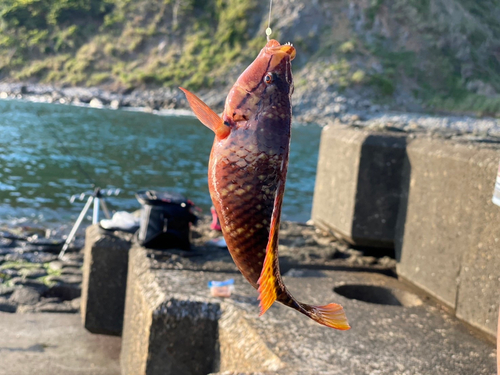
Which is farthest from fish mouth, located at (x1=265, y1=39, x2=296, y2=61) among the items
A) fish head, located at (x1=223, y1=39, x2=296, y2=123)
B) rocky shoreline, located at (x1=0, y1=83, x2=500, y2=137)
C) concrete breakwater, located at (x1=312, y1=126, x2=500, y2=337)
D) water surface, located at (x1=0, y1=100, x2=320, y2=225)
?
rocky shoreline, located at (x1=0, y1=83, x2=500, y2=137)

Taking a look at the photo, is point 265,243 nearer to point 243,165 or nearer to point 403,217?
point 243,165

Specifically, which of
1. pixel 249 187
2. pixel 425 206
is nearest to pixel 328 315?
pixel 249 187

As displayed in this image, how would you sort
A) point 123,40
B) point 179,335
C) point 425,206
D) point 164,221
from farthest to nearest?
point 123,40 < point 164,221 < point 425,206 < point 179,335

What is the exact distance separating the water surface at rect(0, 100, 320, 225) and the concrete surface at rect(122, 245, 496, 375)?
6743mm

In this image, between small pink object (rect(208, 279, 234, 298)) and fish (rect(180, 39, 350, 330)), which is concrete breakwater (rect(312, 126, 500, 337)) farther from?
fish (rect(180, 39, 350, 330))

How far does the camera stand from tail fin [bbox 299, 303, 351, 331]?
1.48m

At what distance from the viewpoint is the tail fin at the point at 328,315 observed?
1.48 meters

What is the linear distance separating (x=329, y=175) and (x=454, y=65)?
88.0 metres

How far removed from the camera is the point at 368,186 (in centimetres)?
592

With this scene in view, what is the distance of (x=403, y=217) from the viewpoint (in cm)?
555

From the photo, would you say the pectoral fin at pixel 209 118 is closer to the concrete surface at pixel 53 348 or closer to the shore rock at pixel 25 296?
the concrete surface at pixel 53 348

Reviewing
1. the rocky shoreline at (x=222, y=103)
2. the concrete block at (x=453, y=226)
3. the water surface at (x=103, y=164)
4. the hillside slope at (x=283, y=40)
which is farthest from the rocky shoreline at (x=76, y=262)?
the hillside slope at (x=283, y=40)

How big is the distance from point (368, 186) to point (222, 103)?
66717 millimetres

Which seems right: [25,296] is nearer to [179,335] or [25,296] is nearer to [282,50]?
[179,335]
